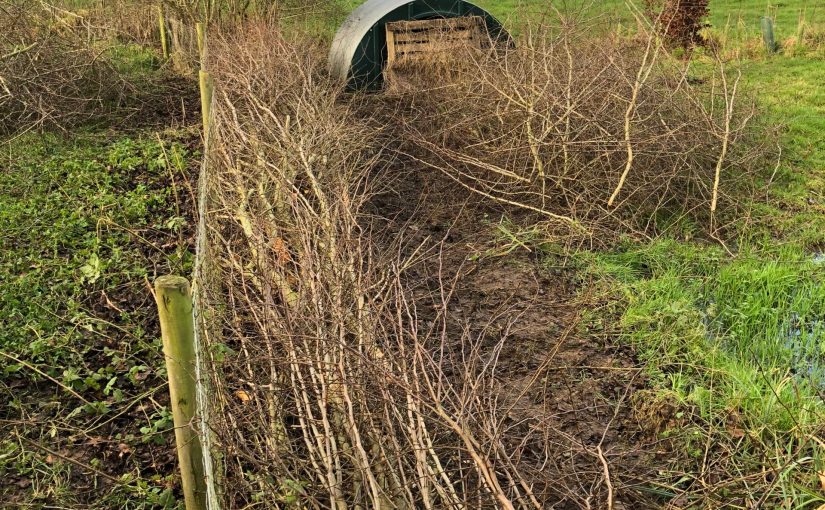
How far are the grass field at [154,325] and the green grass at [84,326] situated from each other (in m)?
0.01

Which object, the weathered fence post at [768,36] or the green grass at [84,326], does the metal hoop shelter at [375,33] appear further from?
the weathered fence post at [768,36]

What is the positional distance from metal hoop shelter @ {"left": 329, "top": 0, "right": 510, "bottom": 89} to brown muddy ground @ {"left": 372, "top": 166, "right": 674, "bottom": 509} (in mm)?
3370

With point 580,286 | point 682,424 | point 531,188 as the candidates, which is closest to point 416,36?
point 531,188

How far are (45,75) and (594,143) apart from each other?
6.43 m

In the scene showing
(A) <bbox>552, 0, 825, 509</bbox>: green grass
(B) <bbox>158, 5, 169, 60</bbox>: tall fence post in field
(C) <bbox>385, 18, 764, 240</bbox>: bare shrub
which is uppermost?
(B) <bbox>158, 5, 169, 60</bbox>: tall fence post in field

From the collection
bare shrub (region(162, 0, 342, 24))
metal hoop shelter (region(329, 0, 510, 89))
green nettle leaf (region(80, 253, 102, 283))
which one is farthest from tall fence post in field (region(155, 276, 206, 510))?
bare shrub (region(162, 0, 342, 24))

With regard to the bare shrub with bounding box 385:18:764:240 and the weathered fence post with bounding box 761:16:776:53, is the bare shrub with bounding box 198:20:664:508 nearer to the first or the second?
the bare shrub with bounding box 385:18:764:240

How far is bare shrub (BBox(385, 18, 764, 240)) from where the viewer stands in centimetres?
670

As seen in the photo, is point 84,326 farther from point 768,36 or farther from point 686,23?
point 768,36

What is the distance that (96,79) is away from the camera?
9.99 meters

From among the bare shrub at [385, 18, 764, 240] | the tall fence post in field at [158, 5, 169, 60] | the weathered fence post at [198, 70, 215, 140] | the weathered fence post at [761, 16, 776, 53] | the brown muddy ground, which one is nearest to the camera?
the brown muddy ground

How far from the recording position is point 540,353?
195 inches

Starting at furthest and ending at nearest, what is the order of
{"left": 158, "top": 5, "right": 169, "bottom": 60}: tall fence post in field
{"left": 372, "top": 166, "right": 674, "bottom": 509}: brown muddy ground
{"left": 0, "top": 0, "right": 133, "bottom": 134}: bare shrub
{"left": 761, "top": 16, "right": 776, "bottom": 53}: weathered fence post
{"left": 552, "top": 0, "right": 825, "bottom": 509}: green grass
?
{"left": 761, "top": 16, "right": 776, "bottom": 53}: weathered fence post, {"left": 158, "top": 5, "right": 169, "bottom": 60}: tall fence post in field, {"left": 0, "top": 0, "right": 133, "bottom": 134}: bare shrub, {"left": 552, "top": 0, "right": 825, "bottom": 509}: green grass, {"left": 372, "top": 166, "right": 674, "bottom": 509}: brown muddy ground

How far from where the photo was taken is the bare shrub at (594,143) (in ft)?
22.0
